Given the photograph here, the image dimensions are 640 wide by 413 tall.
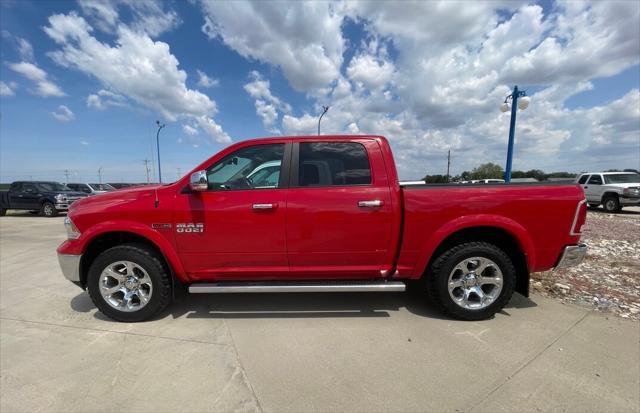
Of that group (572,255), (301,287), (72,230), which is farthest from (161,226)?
(572,255)

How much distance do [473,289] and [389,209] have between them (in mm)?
1253

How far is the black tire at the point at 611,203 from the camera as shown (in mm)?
13883

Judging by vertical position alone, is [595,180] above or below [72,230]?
above

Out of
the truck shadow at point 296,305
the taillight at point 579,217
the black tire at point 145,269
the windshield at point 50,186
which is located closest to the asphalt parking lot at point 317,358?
the truck shadow at point 296,305

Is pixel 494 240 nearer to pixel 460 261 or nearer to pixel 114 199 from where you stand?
pixel 460 261

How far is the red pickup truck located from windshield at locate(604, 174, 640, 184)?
1547 centimetres

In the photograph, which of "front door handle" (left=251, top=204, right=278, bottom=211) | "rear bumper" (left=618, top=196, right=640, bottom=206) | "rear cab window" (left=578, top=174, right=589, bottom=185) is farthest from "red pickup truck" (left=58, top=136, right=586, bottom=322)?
"rear cab window" (left=578, top=174, right=589, bottom=185)

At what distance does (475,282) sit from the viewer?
3332 millimetres

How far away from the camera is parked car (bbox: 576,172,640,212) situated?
1345cm

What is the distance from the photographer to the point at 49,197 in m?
14.6

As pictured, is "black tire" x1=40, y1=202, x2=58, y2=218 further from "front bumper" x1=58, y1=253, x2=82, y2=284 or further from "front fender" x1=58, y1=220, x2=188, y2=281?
"front fender" x1=58, y1=220, x2=188, y2=281

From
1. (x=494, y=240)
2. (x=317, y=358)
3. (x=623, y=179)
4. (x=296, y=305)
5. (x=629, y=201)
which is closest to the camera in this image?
(x=317, y=358)

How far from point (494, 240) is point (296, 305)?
237 centimetres

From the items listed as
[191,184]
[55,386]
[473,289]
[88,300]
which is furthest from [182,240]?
[473,289]
